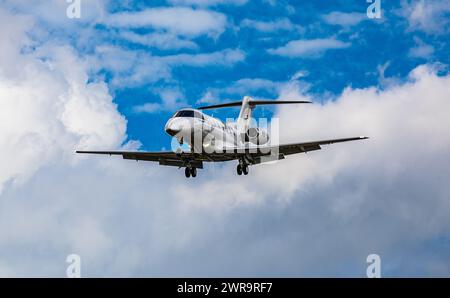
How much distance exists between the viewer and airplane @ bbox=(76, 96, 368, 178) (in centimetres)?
6388

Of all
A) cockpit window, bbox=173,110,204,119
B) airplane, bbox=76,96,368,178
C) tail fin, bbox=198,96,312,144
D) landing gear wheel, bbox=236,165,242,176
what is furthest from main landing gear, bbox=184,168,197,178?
tail fin, bbox=198,96,312,144

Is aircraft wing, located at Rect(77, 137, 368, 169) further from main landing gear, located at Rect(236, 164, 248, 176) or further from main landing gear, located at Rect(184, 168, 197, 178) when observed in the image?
main landing gear, located at Rect(236, 164, 248, 176)

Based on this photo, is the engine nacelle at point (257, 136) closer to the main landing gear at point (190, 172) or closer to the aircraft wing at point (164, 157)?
the aircraft wing at point (164, 157)

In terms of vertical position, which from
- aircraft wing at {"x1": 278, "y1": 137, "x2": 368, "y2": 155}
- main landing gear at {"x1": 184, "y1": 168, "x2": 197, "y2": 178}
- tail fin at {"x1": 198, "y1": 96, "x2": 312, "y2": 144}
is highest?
tail fin at {"x1": 198, "y1": 96, "x2": 312, "y2": 144}

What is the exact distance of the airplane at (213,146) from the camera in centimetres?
6388

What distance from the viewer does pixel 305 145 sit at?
218ft

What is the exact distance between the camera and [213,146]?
217ft

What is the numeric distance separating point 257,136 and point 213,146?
9.01 m

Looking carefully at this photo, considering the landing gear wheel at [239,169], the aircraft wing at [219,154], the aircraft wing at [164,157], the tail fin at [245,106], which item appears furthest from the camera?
the tail fin at [245,106]

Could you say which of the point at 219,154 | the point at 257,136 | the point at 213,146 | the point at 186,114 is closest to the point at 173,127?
the point at 186,114

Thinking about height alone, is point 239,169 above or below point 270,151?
below

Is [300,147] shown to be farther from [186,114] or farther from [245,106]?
[245,106]

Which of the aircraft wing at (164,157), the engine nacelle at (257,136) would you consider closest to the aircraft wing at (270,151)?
the aircraft wing at (164,157)
